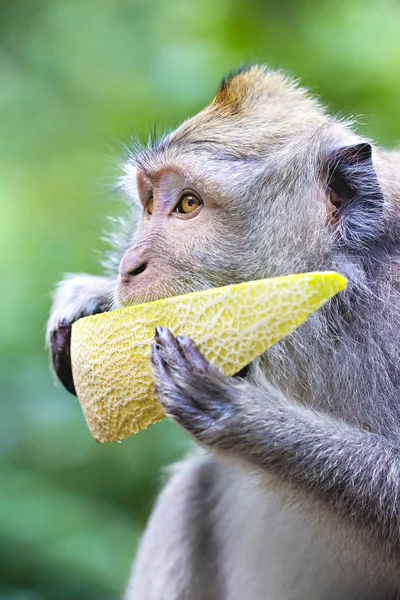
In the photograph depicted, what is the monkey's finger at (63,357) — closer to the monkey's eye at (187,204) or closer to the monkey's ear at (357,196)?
the monkey's eye at (187,204)

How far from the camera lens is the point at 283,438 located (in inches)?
85.2

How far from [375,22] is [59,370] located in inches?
109

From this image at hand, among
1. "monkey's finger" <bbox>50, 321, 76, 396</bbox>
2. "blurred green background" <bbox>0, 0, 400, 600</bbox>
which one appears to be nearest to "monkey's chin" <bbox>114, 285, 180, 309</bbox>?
"monkey's finger" <bbox>50, 321, 76, 396</bbox>

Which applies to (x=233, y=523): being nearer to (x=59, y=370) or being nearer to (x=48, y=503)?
(x=59, y=370)

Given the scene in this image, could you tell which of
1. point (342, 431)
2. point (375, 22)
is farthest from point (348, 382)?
point (375, 22)

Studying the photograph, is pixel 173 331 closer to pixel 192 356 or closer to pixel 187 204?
pixel 192 356

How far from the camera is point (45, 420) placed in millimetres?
4176

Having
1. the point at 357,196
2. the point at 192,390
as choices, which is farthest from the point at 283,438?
the point at 357,196

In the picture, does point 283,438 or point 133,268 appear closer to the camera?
point 283,438

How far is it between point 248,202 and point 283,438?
0.77m

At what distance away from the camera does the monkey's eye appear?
8.58 feet

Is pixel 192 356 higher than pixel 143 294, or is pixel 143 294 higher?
pixel 143 294

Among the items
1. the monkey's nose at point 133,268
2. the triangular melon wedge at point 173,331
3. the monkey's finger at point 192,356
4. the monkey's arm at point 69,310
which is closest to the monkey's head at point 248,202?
the monkey's nose at point 133,268

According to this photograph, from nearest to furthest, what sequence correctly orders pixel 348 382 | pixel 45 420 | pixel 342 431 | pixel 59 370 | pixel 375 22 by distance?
pixel 342 431, pixel 348 382, pixel 59 370, pixel 45 420, pixel 375 22
